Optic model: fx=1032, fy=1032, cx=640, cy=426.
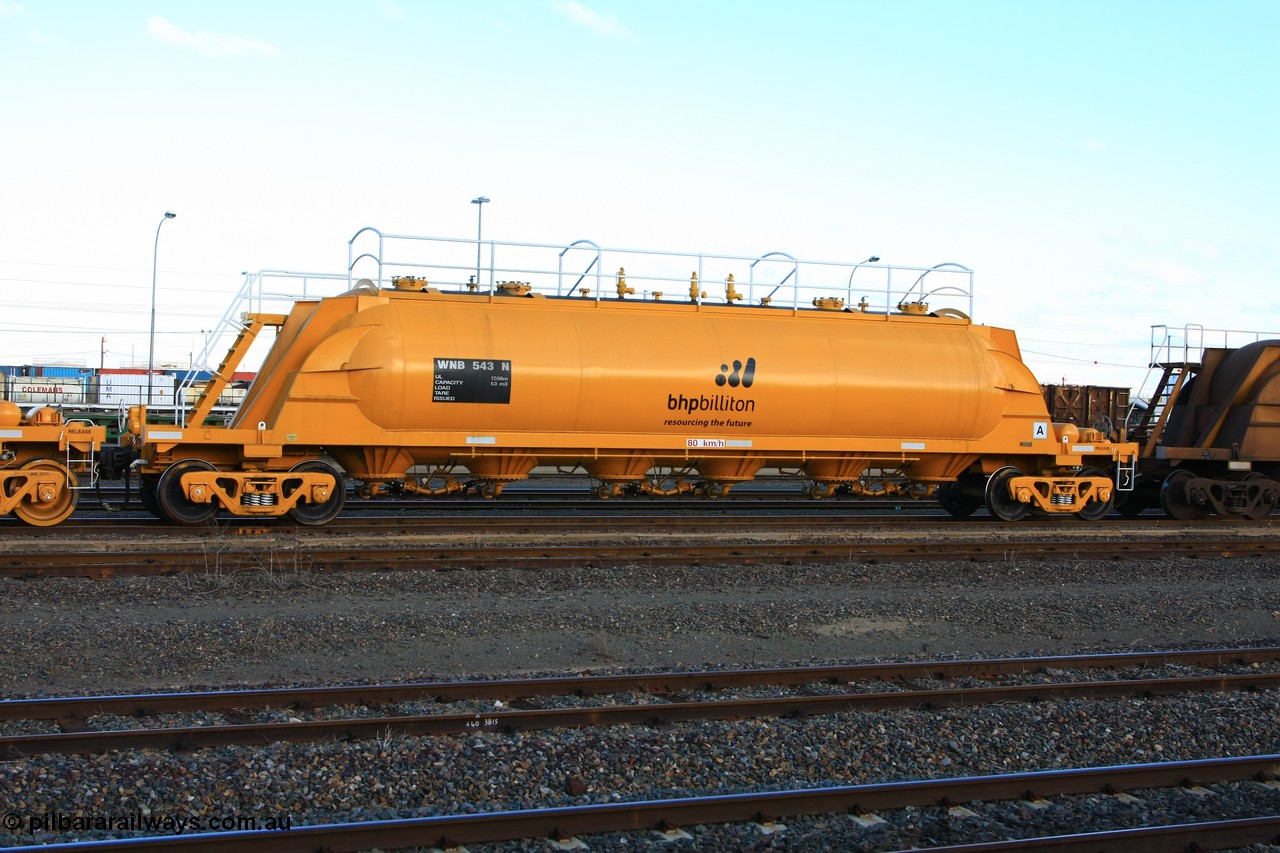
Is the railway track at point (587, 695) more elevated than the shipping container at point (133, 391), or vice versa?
the shipping container at point (133, 391)

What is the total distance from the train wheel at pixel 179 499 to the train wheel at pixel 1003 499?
12.4m

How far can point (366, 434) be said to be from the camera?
14609 millimetres

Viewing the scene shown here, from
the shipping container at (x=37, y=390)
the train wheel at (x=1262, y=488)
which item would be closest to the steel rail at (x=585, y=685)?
the train wheel at (x=1262, y=488)

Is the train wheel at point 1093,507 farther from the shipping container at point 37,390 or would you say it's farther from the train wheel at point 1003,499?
the shipping container at point 37,390

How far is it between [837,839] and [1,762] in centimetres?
450

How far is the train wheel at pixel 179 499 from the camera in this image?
1380 centimetres

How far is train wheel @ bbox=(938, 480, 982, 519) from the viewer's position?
18562 millimetres

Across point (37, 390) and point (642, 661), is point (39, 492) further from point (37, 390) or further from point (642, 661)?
point (37, 390)

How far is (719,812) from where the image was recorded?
528 cm

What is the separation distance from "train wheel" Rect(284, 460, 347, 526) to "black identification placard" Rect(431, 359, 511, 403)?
1754 mm

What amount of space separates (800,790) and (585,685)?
7.35 ft

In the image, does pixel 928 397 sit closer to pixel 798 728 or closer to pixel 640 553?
pixel 640 553

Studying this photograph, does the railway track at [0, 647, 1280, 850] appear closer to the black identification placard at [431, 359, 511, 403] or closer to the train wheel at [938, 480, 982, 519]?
the black identification placard at [431, 359, 511, 403]

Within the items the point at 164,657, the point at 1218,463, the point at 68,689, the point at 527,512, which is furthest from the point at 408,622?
the point at 1218,463
